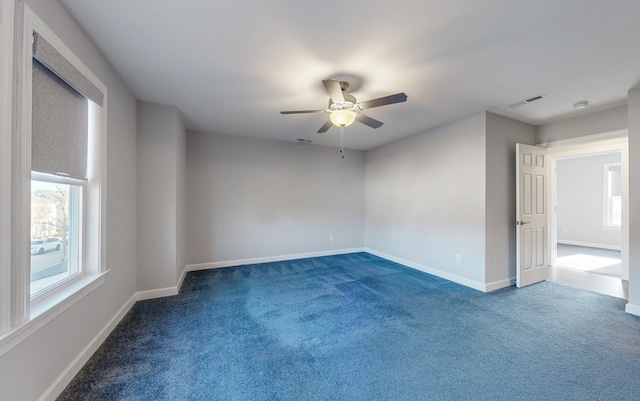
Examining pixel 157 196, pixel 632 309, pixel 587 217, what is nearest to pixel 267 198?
pixel 157 196

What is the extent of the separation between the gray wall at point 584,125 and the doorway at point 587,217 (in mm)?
347

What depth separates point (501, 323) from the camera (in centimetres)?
254

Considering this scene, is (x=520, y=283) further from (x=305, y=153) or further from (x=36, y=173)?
(x=36, y=173)

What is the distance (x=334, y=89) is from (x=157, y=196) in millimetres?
2569

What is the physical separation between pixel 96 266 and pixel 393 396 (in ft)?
8.45

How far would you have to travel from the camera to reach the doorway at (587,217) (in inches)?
172

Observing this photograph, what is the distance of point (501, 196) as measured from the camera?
11.8 ft

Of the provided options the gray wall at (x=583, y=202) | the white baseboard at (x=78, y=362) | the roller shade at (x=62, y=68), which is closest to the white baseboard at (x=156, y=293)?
the white baseboard at (x=78, y=362)

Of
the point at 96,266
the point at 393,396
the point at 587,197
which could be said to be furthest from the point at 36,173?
the point at 587,197

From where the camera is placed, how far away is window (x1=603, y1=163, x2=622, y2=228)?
5.94m

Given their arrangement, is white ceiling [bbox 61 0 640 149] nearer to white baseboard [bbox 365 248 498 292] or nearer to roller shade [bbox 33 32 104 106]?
roller shade [bbox 33 32 104 106]

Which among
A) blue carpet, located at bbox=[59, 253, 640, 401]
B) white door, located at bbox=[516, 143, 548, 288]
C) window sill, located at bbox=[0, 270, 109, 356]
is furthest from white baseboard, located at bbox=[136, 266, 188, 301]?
white door, located at bbox=[516, 143, 548, 288]

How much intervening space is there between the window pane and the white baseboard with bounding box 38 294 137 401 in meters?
0.59

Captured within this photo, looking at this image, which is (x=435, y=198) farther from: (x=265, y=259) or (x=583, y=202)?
(x=583, y=202)
